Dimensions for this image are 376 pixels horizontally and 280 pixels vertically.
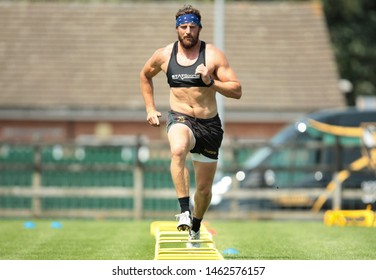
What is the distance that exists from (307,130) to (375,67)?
29059 millimetres

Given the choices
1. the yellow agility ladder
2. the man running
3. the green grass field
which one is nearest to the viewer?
the yellow agility ladder

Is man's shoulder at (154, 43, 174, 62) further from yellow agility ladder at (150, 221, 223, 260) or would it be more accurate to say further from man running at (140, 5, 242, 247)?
yellow agility ladder at (150, 221, 223, 260)

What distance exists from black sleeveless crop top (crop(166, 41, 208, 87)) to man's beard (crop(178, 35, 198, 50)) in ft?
0.45

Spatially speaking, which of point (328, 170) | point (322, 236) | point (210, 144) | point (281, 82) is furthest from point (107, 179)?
point (281, 82)

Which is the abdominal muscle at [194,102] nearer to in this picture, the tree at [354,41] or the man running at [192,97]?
the man running at [192,97]

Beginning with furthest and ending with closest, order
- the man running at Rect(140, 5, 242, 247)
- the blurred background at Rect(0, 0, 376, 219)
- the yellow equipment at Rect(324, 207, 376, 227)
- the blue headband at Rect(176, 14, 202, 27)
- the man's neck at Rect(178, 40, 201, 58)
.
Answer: the blurred background at Rect(0, 0, 376, 219)
the yellow equipment at Rect(324, 207, 376, 227)
the man's neck at Rect(178, 40, 201, 58)
the blue headband at Rect(176, 14, 202, 27)
the man running at Rect(140, 5, 242, 247)

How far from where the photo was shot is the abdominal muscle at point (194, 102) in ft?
34.5

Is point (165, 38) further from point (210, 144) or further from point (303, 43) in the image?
point (210, 144)

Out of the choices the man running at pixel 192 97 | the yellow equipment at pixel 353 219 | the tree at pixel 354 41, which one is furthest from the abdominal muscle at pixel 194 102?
the tree at pixel 354 41

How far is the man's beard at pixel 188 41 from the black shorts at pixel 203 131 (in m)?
0.74

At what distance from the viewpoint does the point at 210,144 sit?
10648 millimetres

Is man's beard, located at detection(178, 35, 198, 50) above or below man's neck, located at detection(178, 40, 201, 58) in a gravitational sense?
above

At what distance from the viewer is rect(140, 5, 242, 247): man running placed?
10234 mm

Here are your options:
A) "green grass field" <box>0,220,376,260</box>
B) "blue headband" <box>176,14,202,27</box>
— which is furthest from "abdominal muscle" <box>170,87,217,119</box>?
"green grass field" <box>0,220,376,260</box>
